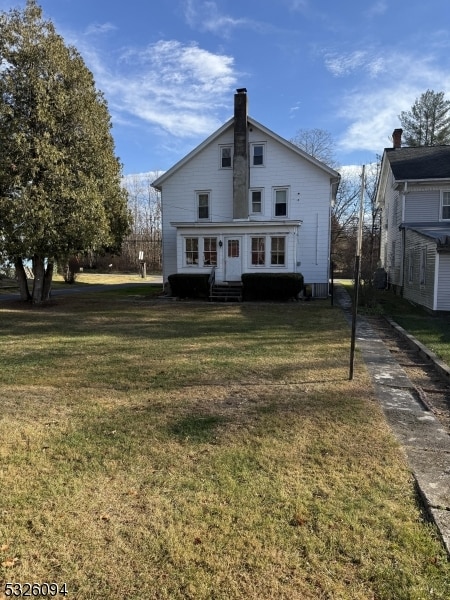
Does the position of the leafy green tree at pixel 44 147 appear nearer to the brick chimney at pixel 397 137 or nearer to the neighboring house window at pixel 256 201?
the neighboring house window at pixel 256 201

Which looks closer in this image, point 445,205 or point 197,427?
point 197,427

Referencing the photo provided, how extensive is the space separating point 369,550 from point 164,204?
19.8 meters

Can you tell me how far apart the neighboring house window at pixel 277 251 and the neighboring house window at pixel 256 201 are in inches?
73.1

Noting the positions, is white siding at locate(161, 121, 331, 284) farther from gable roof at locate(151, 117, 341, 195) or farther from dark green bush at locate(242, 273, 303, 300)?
dark green bush at locate(242, 273, 303, 300)

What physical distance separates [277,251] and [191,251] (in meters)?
4.06

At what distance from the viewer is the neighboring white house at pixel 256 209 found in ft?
62.1

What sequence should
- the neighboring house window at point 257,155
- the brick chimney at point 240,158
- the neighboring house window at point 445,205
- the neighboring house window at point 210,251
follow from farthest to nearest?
the neighboring house window at point 445,205 → the neighboring house window at point 257,155 → the neighboring house window at point 210,251 → the brick chimney at point 240,158

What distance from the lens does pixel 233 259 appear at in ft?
63.5

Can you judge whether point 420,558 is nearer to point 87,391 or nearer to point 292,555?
point 292,555

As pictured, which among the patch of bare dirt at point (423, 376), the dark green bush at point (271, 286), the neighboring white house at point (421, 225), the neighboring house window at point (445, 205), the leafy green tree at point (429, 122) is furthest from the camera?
the leafy green tree at point (429, 122)

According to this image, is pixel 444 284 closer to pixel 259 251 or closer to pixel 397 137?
pixel 259 251

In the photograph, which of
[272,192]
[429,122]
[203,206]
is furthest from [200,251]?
[429,122]

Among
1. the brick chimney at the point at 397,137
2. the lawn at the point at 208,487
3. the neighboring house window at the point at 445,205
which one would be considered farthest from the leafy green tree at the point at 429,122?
the lawn at the point at 208,487

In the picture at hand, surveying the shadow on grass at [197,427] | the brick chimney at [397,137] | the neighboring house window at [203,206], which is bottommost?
the shadow on grass at [197,427]
